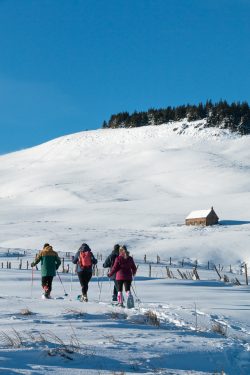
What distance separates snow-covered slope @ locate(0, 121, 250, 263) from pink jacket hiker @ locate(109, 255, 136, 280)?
88.0 feet

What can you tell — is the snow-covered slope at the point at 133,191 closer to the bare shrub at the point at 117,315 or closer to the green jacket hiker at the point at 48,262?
the green jacket hiker at the point at 48,262

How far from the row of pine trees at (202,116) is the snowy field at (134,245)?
359cm

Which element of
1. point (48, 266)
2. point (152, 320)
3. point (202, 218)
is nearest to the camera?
point (152, 320)

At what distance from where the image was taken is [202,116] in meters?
134

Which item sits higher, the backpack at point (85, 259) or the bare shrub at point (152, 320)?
the backpack at point (85, 259)

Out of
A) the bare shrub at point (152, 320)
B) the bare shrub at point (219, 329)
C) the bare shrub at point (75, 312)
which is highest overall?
the bare shrub at point (75, 312)

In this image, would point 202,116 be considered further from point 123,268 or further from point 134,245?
point 123,268

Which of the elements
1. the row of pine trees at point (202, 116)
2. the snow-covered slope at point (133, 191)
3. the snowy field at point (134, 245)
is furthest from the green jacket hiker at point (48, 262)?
the row of pine trees at point (202, 116)

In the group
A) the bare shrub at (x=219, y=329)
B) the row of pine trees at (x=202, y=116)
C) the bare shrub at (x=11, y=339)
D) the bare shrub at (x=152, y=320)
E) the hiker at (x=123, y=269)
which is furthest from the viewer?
the row of pine trees at (x=202, y=116)

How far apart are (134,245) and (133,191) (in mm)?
42335

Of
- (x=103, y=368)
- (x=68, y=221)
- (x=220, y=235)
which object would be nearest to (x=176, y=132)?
(x=68, y=221)

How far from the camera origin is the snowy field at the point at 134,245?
6148 millimetres

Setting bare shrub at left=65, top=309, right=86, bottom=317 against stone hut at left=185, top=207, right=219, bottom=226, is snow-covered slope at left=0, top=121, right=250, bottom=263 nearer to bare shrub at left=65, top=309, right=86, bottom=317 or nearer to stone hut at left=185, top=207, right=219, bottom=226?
stone hut at left=185, top=207, right=219, bottom=226

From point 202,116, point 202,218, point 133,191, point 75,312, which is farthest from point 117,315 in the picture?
point 202,116
